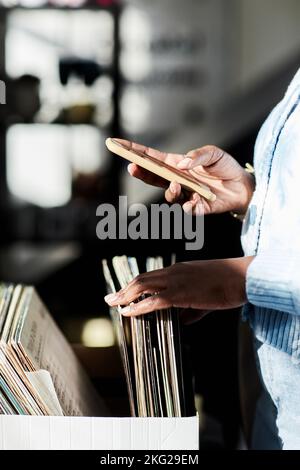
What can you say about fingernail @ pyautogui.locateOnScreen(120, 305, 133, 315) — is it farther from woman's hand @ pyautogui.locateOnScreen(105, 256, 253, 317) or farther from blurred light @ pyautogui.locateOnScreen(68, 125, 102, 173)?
blurred light @ pyautogui.locateOnScreen(68, 125, 102, 173)

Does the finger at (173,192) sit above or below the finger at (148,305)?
above

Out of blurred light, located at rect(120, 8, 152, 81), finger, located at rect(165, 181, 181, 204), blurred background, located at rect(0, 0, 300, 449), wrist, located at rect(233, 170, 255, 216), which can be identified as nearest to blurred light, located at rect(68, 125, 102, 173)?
blurred background, located at rect(0, 0, 300, 449)

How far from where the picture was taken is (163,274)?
946 mm

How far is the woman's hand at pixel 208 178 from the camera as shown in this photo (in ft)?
3.53

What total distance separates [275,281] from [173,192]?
0.67 feet

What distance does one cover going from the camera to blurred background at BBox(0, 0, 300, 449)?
4.86 meters

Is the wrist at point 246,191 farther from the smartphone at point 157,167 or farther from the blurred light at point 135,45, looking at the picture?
the blurred light at point 135,45

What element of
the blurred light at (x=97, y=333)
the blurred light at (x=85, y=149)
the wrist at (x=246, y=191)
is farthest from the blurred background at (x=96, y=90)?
the wrist at (x=246, y=191)

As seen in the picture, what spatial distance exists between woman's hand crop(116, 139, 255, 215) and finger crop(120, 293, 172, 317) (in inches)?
6.7

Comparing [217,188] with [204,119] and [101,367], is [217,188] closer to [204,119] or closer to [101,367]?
[101,367]

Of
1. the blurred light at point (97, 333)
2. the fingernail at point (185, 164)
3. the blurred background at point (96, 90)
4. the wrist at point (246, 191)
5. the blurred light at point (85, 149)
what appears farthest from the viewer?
the blurred light at point (85, 149)

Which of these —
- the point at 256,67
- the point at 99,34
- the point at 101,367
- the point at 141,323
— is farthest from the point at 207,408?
the point at 256,67
